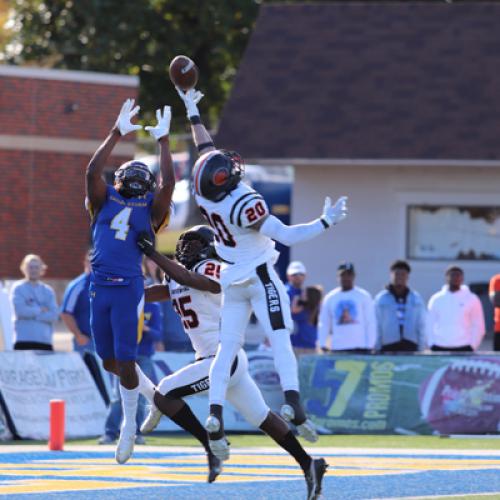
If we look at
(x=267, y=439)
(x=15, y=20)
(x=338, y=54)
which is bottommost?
(x=267, y=439)

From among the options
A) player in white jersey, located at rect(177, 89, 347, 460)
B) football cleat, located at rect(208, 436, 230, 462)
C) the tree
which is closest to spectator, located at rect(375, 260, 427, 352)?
player in white jersey, located at rect(177, 89, 347, 460)

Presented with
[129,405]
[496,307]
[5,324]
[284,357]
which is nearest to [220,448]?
[284,357]

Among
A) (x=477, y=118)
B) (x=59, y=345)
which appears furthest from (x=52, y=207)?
(x=477, y=118)

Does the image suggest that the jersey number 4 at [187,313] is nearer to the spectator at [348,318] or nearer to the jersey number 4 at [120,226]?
the jersey number 4 at [120,226]

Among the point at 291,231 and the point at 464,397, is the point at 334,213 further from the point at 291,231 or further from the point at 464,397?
the point at 464,397

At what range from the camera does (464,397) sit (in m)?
15.4

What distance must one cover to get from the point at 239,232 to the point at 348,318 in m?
6.90

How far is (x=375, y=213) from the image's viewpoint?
24016 millimetres

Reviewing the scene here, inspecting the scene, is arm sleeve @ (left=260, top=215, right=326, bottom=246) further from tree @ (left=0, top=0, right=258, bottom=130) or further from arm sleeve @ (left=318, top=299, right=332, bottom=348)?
tree @ (left=0, top=0, right=258, bottom=130)

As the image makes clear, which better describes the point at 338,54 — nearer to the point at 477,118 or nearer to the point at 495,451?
the point at 477,118

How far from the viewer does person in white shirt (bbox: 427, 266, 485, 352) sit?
1611cm

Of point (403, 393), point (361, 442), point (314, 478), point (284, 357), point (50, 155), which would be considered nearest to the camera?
point (314, 478)

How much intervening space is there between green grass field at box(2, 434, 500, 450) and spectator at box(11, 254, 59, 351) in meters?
1.41

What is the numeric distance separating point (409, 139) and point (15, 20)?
15.6 m
